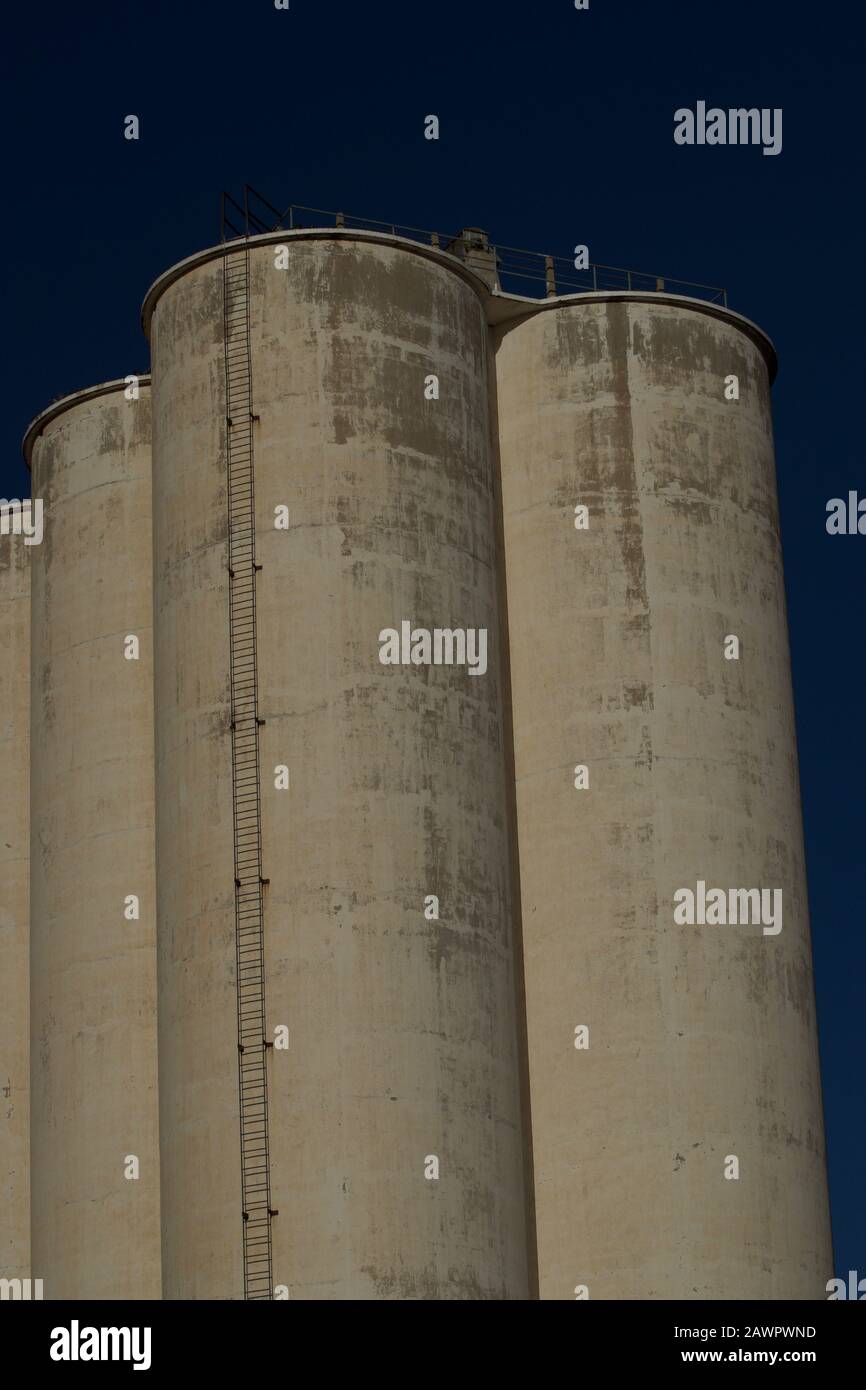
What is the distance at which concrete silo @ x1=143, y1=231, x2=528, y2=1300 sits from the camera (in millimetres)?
58594

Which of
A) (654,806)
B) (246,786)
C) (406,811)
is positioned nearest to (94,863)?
(246,786)

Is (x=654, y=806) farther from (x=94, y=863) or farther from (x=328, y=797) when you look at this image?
(x=94, y=863)

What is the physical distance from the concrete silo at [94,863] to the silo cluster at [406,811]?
92mm

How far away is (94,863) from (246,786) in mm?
6218

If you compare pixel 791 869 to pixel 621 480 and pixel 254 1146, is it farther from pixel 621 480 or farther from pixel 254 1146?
Answer: pixel 254 1146

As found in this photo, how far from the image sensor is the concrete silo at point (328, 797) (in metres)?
58.6

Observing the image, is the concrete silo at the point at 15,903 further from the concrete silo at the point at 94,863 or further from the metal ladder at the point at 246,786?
the metal ladder at the point at 246,786

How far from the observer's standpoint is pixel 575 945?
211 ft

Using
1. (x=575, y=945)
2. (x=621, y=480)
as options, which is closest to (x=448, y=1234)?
(x=575, y=945)

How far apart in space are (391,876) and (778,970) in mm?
9504

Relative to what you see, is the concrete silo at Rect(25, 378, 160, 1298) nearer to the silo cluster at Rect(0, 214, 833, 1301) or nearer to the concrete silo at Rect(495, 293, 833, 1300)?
the silo cluster at Rect(0, 214, 833, 1301)

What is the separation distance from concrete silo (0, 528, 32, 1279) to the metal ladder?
9906 millimetres

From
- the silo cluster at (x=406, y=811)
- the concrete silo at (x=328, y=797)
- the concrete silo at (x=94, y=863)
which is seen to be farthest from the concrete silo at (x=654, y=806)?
the concrete silo at (x=94, y=863)

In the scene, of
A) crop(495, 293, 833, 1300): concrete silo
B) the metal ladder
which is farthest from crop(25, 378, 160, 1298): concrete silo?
crop(495, 293, 833, 1300): concrete silo
